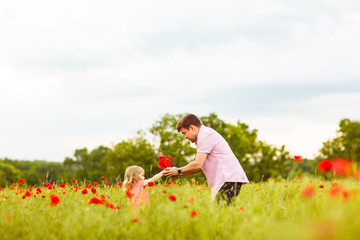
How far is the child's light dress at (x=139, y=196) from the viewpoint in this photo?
5.52 meters

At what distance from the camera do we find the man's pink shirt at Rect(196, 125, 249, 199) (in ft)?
19.0

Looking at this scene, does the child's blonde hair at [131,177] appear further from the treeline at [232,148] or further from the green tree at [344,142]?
the green tree at [344,142]

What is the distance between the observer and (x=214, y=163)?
592 cm

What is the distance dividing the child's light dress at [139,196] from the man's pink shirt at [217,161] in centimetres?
112

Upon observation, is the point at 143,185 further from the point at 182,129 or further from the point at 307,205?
the point at 307,205

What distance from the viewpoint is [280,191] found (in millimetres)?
7848

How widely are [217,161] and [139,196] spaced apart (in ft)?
4.73

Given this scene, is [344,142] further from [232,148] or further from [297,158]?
[297,158]

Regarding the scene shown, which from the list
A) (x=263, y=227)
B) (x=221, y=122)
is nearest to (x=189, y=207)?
(x=263, y=227)

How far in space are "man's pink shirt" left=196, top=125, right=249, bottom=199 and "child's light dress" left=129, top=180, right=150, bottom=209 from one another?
1119 mm

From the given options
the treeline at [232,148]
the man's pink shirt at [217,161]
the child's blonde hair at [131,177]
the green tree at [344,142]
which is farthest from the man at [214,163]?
the green tree at [344,142]

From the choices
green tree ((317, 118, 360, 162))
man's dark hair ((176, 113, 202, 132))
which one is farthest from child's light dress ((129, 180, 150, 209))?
green tree ((317, 118, 360, 162))

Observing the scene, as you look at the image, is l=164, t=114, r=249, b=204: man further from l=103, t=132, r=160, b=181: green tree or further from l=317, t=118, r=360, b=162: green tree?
l=317, t=118, r=360, b=162: green tree

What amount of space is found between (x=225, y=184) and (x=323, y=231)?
10.6 ft
